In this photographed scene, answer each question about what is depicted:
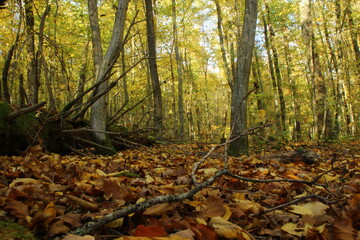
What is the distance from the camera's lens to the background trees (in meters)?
5.77

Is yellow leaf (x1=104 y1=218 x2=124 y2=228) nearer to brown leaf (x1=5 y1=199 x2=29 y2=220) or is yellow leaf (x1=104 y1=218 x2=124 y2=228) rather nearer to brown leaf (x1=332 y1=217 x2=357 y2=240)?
brown leaf (x1=5 y1=199 x2=29 y2=220)

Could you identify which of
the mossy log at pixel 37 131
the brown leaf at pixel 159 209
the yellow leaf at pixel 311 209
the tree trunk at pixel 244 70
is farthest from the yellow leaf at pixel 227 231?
the tree trunk at pixel 244 70

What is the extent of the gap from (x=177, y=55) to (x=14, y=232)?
16.1 m

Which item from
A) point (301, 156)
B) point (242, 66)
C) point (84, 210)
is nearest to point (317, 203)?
point (84, 210)

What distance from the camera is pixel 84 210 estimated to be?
1269 millimetres

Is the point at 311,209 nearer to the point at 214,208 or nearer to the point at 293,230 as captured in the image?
the point at 293,230

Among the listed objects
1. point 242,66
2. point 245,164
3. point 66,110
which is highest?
point 242,66

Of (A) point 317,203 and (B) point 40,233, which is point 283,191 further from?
(B) point 40,233

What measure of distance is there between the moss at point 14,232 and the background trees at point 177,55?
269 cm

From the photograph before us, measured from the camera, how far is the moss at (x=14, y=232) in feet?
2.69

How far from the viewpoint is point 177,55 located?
16328 mm

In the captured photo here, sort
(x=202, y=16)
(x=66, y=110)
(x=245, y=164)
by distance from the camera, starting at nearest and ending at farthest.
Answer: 1. (x=245, y=164)
2. (x=66, y=110)
3. (x=202, y=16)

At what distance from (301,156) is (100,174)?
2956 millimetres

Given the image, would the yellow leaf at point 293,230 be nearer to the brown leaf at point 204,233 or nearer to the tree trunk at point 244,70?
the brown leaf at point 204,233
